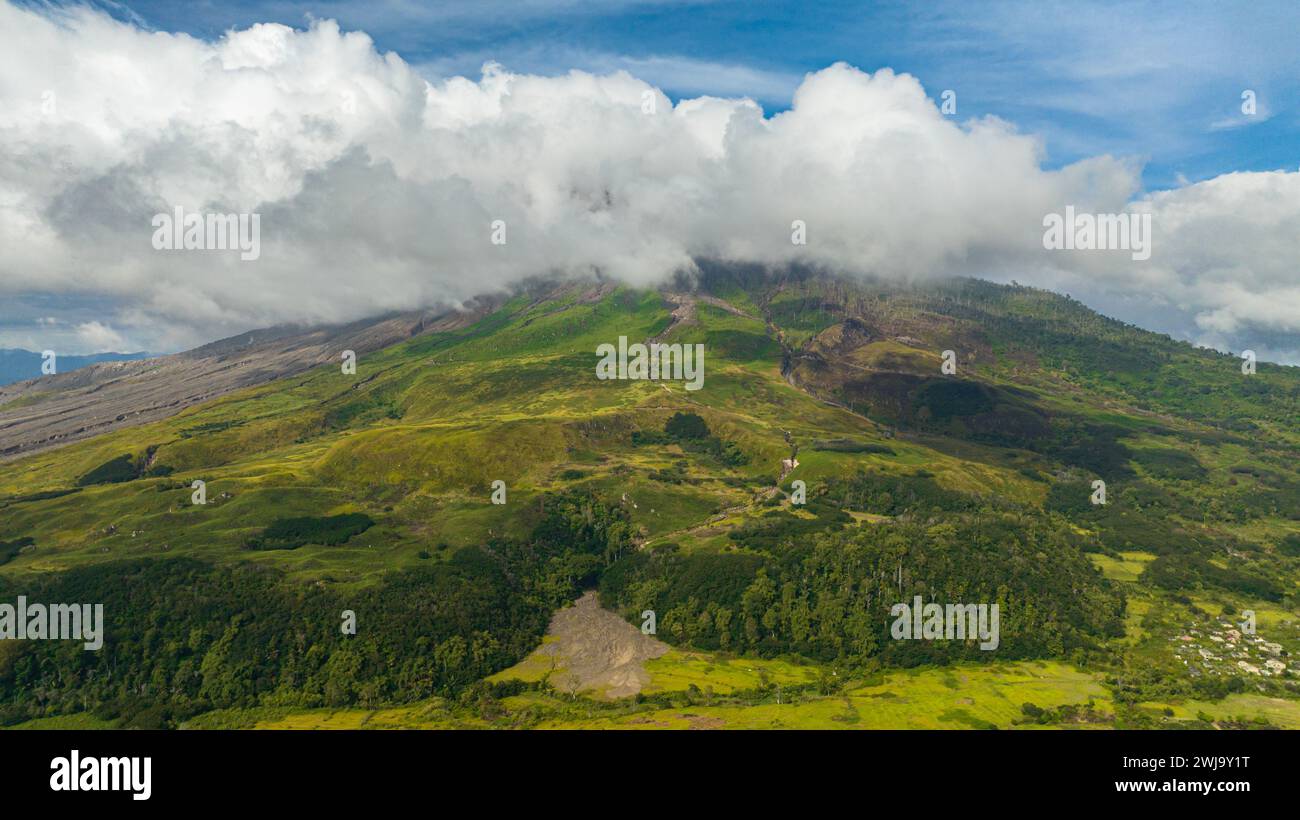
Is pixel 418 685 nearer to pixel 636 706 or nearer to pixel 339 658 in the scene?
pixel 339 658

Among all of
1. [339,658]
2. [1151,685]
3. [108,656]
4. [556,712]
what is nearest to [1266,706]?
[1151,685]
